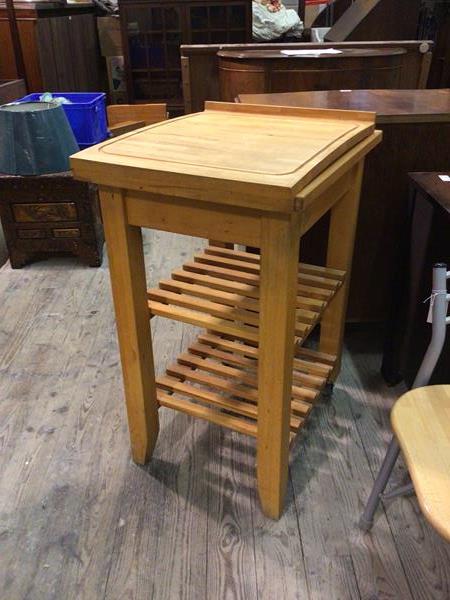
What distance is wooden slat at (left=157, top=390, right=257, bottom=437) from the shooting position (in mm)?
1251

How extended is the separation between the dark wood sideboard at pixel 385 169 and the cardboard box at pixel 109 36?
11.8 ft

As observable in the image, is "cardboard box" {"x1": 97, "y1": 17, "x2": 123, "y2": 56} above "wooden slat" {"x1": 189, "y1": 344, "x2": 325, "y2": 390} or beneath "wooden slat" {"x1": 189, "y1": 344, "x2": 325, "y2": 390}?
above

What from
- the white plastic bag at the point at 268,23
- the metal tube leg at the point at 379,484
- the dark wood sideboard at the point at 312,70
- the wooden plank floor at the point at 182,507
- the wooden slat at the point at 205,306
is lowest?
the wooden plank floor at the point at 182,507

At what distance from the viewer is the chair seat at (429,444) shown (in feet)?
2.57

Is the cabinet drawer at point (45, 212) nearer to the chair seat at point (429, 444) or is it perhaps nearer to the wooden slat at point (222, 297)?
the wooden slat at point (222, 297)

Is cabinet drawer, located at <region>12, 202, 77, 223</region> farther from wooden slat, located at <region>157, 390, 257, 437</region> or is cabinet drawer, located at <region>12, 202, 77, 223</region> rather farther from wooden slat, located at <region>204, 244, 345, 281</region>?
wooden slat, located at <region>157, 390, 257, 437</region>

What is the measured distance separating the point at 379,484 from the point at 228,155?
785mm

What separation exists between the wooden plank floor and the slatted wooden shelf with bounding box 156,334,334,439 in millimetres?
195

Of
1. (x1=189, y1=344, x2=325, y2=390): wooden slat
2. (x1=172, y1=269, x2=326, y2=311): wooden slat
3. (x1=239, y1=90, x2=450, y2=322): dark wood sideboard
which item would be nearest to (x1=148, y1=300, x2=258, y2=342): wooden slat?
(x1=172, y1=269, x2=326, y2=311): wooden slat

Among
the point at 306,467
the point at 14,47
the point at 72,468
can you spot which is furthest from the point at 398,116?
the point at 14,47

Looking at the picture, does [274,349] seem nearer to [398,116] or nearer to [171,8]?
[398,116]

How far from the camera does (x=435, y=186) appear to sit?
1.37m

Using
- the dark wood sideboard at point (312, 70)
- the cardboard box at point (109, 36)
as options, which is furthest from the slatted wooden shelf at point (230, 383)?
the cardboard box at point (109, 36)

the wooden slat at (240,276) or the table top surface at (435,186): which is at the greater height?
the table top surface at (435,186)
